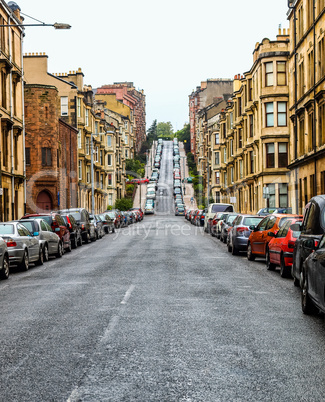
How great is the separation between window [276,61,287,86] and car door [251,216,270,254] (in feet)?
108

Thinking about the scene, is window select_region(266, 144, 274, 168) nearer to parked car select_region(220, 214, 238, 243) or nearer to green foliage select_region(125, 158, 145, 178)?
parked car select_region(220, 214, 238, 243)

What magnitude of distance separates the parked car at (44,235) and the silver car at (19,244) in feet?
4.36

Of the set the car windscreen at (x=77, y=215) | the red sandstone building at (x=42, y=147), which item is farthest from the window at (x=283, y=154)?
the car windscreen at (x=77, y=215)

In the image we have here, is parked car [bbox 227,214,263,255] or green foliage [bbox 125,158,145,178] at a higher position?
green foliage [bbox 125,158,145,178]

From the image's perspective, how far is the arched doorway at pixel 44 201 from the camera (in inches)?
2073

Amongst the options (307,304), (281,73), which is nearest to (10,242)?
(307,304)

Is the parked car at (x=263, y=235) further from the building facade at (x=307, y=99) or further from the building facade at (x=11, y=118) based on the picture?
the building facade at (x=11, y=118)

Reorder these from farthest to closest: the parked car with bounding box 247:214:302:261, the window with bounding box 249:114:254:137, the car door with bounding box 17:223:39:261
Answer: the window with bounding box 249:114:254:137, the car door with bounding box 17:223:39:261, the parked car with bounding box 247:214:302:261

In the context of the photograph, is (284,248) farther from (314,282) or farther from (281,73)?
(281,73)

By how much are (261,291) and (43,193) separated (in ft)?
137

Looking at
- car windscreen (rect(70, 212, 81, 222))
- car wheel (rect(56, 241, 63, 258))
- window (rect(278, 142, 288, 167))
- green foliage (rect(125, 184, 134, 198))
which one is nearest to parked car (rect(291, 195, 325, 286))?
car wheel (rect(56, 241, 63, 258))

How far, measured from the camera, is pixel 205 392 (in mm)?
5777

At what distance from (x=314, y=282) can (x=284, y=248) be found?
21.6ft

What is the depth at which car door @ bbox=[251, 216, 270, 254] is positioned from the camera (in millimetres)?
20219
